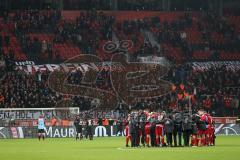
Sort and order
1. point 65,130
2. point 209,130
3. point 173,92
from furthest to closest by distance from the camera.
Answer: point 173,92, point 65,130, point 209,130

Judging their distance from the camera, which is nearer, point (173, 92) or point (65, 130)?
point (65, 130)

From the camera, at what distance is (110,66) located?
71.1 meters

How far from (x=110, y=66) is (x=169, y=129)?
1111 inches

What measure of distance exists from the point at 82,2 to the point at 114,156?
45.7 meters

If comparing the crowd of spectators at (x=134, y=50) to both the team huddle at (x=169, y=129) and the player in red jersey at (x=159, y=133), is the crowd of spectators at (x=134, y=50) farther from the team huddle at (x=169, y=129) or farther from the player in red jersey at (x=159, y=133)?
the player in red jersey at (x=159, y=133)

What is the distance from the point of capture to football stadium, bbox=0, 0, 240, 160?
6256cm

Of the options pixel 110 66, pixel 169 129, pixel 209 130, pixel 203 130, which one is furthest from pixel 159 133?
pixel 110 66

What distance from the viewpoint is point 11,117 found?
61344 mm

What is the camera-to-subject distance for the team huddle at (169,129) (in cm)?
4378

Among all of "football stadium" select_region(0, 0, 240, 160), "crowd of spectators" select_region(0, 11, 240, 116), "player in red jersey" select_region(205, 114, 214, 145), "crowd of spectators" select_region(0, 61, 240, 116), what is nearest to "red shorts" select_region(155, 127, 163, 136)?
"player in red jersey" select_region(205, 114, 214, 145)

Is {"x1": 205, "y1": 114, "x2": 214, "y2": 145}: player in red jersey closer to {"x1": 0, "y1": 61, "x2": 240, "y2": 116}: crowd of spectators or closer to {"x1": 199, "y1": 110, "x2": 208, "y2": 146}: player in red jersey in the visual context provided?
{"x1": 199, "y1": 110, "x2": 208, "y2": 146}: player in red jersey

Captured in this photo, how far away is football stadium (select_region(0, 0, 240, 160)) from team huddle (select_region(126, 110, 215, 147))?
223 cm

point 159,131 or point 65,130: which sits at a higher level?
point 159,131

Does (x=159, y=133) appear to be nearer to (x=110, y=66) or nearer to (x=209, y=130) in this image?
(x=209, y=130)
